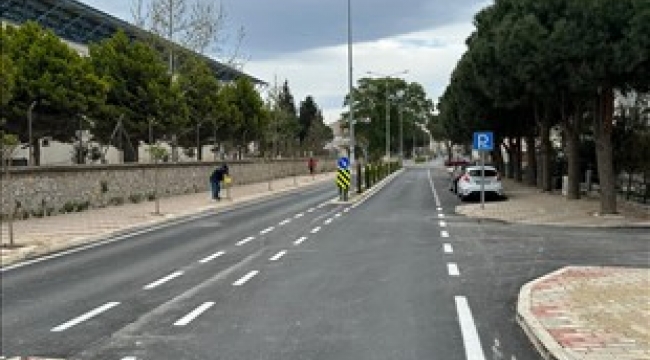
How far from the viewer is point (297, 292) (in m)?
10.7

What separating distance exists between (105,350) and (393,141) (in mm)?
132290

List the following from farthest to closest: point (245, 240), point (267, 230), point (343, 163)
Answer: point (343, 163), point (267, 230), point (245, 240)

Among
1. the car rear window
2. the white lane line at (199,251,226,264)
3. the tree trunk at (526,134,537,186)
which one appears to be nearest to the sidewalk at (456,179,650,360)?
the white lane line at (199,251,226,264)

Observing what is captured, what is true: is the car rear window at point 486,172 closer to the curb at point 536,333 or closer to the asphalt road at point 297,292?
the asphalt road at point 297,292

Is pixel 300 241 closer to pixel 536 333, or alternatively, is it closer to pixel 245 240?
pixel 245 240

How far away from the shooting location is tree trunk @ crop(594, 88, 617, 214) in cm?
2305

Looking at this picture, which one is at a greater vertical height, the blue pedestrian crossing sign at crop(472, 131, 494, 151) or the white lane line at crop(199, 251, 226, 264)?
the blue pedestrian crossing sign at crop(472, 131, 494, 151)

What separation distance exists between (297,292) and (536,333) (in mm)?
3982

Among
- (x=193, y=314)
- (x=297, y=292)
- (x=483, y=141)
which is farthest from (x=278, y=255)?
(x=483, y=141)

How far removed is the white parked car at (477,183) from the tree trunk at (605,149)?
9.39 meters

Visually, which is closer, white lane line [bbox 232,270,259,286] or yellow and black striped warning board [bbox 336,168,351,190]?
white lane line [bbox 232,270,259,286]

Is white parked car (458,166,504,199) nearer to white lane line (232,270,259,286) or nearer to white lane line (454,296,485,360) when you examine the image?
white lane line (232,270,259,286)

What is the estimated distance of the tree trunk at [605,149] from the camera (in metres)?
23.0

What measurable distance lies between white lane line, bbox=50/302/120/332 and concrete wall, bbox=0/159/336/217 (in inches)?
397
